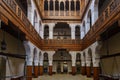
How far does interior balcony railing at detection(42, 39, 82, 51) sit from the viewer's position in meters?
24.8

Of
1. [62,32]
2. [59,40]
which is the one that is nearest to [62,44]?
[59,40]

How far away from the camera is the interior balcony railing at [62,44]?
976 inches

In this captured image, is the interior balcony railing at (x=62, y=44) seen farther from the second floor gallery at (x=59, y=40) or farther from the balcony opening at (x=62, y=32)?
the balcony opening at (x=62, y=32)

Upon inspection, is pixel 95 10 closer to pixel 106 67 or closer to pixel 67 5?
pixel 106 67

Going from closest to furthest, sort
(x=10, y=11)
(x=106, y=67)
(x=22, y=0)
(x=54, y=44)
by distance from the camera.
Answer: (x=10, y=11) < (x=106, y=67) < (x=22, y=0) < (x=54, y=44)

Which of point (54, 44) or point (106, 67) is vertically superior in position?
point (54, 44)

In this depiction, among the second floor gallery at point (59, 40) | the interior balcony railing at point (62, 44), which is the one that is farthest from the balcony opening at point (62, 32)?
the interior balcony railing at point (62, 44)

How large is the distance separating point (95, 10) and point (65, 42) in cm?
903

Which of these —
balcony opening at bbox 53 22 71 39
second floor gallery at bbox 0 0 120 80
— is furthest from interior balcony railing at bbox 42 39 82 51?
balcony opening at bbox 53 22 71 39

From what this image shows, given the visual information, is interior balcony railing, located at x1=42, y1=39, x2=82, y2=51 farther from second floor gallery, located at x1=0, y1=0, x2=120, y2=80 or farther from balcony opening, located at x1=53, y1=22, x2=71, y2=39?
balcony opening, located at x1=53, y1=22, x2=71, y2=39

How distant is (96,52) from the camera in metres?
Answer: 14.8

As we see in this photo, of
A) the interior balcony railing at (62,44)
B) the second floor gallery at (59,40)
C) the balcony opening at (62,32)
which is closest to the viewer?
the second floor gallery at (59,40)

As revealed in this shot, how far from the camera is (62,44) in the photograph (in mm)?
24969

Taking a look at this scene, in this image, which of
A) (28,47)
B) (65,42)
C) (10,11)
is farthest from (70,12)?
(10,11)
